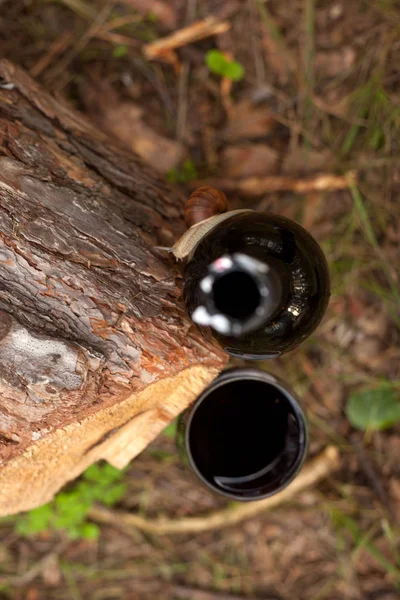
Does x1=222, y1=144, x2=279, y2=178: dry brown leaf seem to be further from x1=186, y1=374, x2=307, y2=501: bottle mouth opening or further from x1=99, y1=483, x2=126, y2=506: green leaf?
x1=99, y1=483, x2=126, y2=506: green leaf

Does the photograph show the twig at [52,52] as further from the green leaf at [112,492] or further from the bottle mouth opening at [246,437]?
the green leaf at [112,492]

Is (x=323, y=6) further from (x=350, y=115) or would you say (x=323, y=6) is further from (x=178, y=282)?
(x=178, y=282)

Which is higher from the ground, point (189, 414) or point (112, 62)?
point (112, 62)

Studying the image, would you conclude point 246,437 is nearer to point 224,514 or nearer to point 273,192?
point 224,514

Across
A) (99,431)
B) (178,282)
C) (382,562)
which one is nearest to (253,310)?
(178,282)

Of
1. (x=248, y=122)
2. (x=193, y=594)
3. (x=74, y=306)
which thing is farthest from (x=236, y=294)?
(x=193, y=594)

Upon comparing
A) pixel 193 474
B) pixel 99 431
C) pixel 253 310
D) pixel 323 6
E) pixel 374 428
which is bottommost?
pixel 374 428

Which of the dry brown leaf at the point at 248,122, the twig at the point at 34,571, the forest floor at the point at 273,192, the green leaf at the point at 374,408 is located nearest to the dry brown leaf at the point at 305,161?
the forest floor at the point at 273,192
